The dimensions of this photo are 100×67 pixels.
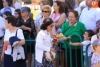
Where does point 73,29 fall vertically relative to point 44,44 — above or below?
above

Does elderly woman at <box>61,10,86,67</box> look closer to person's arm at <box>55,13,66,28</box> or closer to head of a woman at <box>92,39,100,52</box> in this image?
person's arm at <box>55,13,66,28</box>

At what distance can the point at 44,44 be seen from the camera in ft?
28.0

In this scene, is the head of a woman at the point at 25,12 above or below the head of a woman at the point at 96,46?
above

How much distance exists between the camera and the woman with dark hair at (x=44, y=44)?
846cm

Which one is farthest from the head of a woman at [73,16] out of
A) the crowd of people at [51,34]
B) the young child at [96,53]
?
the young child at [96,53]

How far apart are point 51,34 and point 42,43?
1.35ft

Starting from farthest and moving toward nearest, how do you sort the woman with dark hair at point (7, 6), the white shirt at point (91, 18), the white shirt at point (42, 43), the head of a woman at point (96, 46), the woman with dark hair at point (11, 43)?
the woman with dark hair at point (7, 6) < the white shirt at point (91, 18) < the woman with dark hair at point (11, 43) < the white shirt at point (42, 43) < the head of a woman at point (96, 46)

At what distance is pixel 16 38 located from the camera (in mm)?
8766

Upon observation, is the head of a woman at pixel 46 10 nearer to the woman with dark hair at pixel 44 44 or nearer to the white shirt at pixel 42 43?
the woman with dark hair at pixel 44 44

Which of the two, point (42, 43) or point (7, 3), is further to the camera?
point (7, 3)

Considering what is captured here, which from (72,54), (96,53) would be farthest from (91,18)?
(96,53)

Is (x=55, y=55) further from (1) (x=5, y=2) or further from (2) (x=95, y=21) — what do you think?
Answer: (1) (x=5, y=2)

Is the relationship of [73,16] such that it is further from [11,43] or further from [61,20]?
[11,43]

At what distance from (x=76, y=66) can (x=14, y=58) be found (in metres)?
1.59
